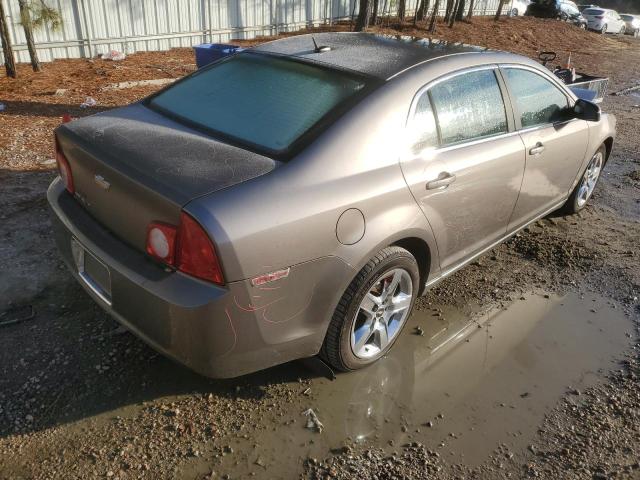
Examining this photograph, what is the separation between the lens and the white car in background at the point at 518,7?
26969 millimetres

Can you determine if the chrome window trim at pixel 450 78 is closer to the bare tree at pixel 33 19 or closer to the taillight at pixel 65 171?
the taillight at pixel 65 171

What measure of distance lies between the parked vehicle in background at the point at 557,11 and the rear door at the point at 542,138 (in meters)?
26.5

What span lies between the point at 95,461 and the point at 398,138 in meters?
2.14

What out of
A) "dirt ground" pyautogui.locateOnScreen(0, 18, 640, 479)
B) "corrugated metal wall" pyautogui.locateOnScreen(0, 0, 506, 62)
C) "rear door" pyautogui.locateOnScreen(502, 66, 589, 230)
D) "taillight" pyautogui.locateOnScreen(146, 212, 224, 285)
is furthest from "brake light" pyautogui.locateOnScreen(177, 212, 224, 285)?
"corrugated metal wall" pyautogui.locateOnScreen(0, 0, 506, 62)

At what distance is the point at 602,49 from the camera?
68.7ft

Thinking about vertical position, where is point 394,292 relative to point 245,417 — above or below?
above

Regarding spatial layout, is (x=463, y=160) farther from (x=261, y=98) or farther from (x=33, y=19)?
(x=33, y=19)

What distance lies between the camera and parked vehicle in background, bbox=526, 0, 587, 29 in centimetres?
2686

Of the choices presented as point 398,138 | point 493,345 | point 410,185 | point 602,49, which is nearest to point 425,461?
point 493,345

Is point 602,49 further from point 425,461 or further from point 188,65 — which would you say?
point 425,461

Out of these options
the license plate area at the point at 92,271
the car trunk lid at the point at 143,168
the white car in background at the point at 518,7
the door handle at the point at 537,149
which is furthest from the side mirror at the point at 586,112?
the white car in background at the point at 518,7

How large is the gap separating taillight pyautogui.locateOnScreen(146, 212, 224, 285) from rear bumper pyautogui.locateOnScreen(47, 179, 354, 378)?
50 millimetres

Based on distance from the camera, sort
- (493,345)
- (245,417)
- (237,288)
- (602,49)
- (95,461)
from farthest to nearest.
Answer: (602,49)
(493,345)
(245,417)
(95,461)
(237,288)

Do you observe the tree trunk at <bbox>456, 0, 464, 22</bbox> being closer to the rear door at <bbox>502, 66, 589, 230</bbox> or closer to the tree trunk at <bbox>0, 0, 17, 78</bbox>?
the tree trunk at <bbox>0, 0, 17, 78</bbox>
